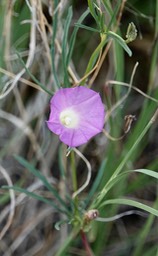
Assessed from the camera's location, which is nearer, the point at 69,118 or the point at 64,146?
the point at 69,118

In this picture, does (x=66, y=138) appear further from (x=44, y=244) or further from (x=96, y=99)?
(x=44, y=244)

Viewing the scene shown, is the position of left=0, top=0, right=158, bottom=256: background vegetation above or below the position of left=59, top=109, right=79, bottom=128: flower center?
below

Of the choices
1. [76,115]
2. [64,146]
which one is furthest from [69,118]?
[64,146]

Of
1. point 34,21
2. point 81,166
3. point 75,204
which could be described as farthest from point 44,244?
point 34,21

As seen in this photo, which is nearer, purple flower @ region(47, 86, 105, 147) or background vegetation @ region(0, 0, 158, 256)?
purple flower @ region(47, 86, 105, 147)

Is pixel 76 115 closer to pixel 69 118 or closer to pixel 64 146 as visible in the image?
pixel 69 118

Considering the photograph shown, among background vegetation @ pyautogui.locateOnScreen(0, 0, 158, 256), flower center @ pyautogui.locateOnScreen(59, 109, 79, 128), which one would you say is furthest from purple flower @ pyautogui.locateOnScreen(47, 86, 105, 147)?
background vegetation @ pyautogui.locateOnScreen(0, 0, 158, 256)

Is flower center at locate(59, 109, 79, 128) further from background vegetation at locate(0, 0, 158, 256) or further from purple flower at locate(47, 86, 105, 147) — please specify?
background vegetation at locate(0, 0, 158, 256)
